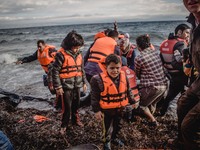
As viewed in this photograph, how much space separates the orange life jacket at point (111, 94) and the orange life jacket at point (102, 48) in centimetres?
129

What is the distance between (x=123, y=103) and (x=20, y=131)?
2.54m

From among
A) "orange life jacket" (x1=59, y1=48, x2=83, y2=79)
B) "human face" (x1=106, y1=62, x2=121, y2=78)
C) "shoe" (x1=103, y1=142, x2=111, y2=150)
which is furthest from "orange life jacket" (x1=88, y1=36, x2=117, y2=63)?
"shoe" (x1=103, y1=142, x2=111, y2=150)

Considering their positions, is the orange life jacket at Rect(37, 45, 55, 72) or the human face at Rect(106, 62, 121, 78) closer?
the human face at Rect(106, 62, 121, 78)

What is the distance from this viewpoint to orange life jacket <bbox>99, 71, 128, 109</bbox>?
334cm

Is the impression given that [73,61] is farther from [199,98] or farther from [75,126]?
[199,98]

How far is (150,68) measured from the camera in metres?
4.23

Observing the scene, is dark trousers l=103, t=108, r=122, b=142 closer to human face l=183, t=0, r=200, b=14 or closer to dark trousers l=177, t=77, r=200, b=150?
dark trousers l=177, t=77, r=200, b=150

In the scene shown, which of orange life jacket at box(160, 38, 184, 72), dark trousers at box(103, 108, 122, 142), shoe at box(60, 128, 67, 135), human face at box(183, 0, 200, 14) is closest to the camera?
human face at box(183, 0, 200, 14)

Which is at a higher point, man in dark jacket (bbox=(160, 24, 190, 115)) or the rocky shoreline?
man in dark jacket (bbox=(160, 24, 190, 115))

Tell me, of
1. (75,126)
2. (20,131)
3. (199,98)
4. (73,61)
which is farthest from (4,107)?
(199,98)

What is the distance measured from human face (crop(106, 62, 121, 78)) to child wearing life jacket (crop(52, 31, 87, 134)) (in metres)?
1.05

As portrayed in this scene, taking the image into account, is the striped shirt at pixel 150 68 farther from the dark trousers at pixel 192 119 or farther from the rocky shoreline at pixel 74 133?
the dark trousers at pixel 192 119

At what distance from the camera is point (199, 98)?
2.57 meters

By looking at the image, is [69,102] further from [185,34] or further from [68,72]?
[185,34]
